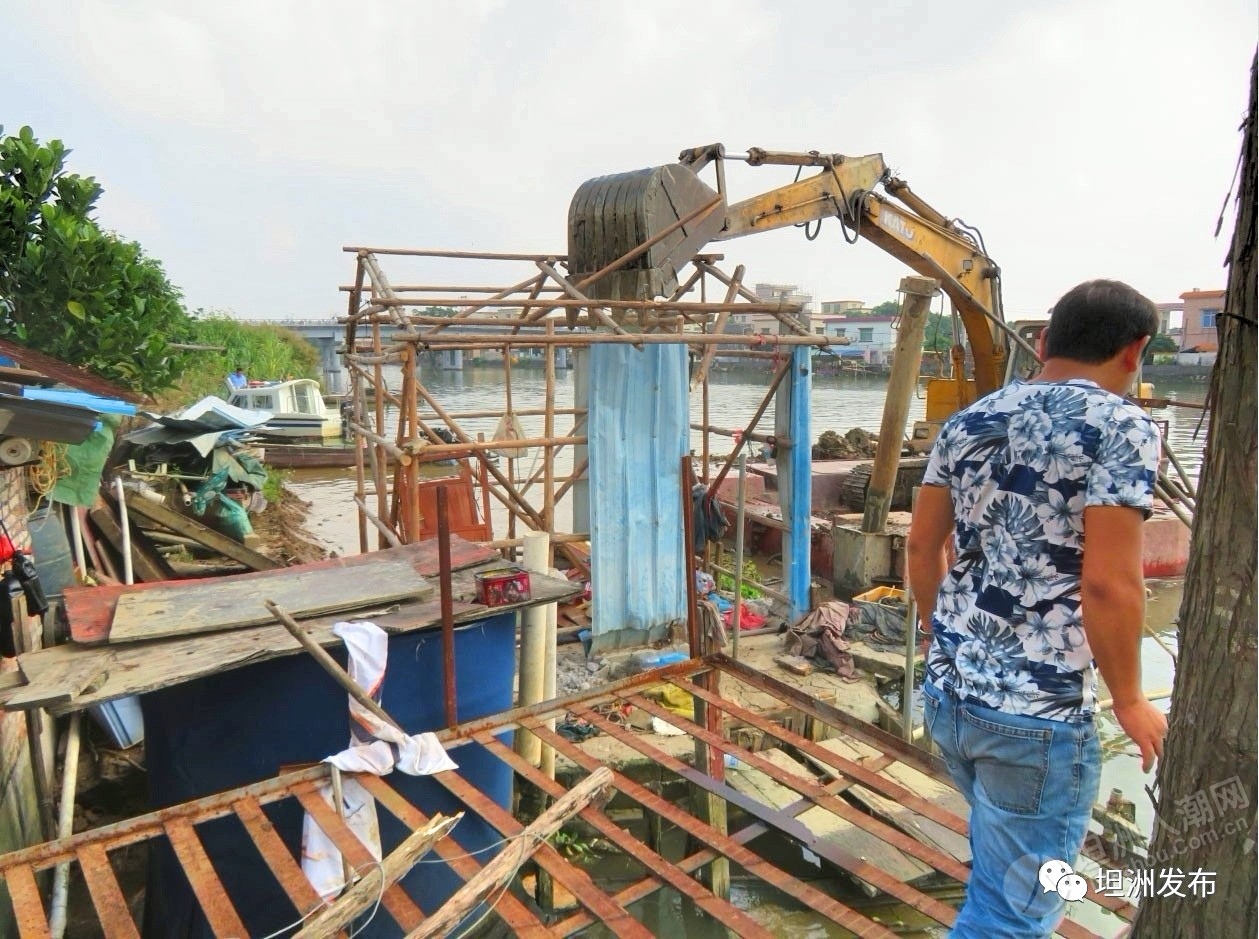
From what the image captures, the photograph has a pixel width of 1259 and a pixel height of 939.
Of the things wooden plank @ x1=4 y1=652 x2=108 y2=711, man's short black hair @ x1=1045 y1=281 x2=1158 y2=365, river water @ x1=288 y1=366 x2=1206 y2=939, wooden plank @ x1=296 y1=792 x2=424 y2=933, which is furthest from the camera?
river water @ x1=288 y1=366 x2=1206 y2=939

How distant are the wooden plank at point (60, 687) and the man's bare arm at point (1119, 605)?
3.32 meters

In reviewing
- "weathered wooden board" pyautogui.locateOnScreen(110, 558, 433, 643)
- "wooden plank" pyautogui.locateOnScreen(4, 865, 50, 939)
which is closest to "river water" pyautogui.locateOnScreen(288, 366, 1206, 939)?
"weathered wooden board" pyautogui.locateOnScreen(110, 558, 433, 643)

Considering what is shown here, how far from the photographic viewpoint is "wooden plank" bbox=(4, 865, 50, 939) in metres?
2.50

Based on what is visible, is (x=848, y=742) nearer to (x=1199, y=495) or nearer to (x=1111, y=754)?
(x=1111, y=754)

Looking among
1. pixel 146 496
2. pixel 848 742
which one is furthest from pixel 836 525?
pixel 146 496

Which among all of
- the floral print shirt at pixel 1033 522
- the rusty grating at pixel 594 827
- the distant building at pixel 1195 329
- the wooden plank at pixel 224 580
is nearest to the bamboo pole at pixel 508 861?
the rusty grating at pixel 594 827

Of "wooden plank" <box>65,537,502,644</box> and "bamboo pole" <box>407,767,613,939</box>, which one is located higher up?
"wooden plank" <box>65,537,502,644</box>

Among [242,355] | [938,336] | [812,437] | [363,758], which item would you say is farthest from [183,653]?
[242,355]

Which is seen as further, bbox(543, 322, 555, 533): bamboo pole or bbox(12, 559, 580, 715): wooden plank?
bbox(543, 322, 555, 533): bamboo pole

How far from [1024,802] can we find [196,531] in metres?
8.10

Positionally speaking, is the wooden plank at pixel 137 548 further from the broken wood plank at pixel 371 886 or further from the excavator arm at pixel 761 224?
the broken wood plank at pixel 371 886

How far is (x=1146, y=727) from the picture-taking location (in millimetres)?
1794

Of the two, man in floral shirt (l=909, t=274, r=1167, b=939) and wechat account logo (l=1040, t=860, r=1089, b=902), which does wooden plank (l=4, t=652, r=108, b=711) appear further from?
wechat account logo (l=1040, t=860, r=1089, b=902)

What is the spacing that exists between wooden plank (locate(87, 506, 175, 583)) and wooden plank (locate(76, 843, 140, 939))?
5.37 m
